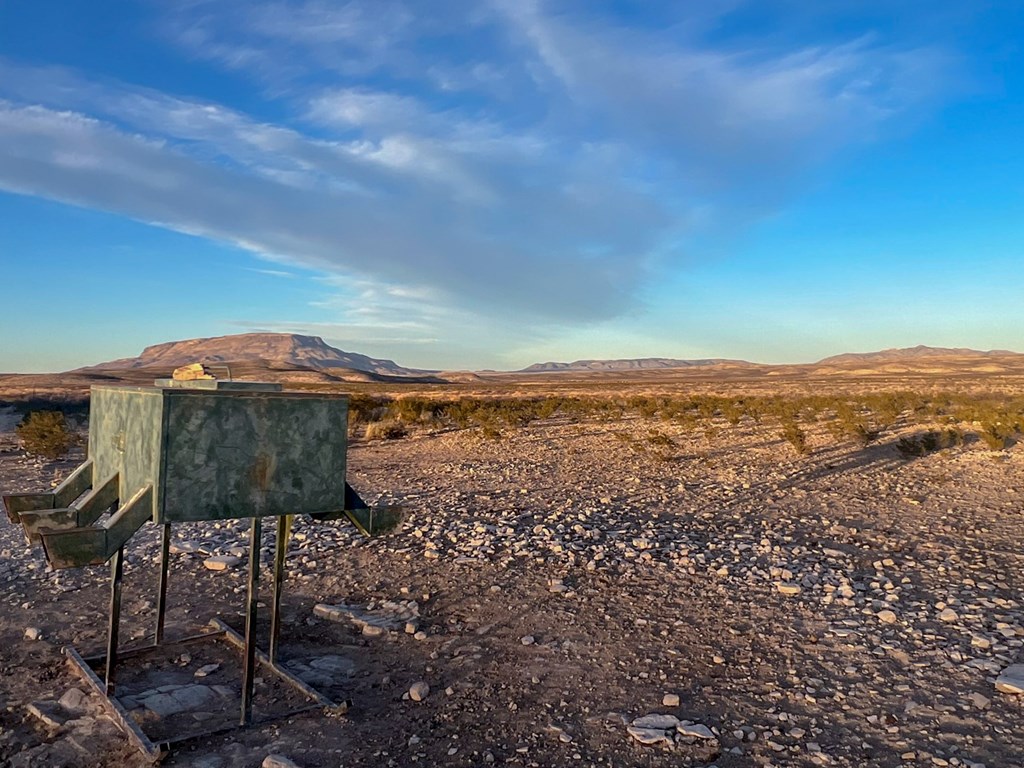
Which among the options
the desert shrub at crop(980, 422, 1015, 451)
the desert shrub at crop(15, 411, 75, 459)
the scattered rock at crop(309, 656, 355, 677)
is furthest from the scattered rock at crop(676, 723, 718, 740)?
the desert shrub at crop(15, 411, 75, 459)

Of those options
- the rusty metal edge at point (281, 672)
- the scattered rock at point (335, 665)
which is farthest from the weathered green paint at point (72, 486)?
the scattered rock at point (335, 665)

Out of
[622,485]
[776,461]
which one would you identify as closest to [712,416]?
[776,461]

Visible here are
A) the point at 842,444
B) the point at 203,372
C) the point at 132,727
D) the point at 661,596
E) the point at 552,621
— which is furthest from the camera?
the point at 842,444

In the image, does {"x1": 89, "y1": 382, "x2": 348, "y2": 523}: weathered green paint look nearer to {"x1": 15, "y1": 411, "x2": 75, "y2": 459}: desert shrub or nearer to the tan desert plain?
the tan desert plain

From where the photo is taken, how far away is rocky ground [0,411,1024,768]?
432cm

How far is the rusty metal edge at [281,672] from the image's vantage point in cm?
480

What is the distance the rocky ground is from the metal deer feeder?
0.48 m

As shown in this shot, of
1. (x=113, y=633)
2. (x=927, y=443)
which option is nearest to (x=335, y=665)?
(x=113, y=633)

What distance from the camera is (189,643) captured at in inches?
228

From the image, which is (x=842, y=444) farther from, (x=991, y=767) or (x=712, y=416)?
(x=991, y=767)

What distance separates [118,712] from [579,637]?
3231 millimetres

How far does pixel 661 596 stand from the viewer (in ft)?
22.7

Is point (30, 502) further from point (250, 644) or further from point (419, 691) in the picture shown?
point (419, 691)

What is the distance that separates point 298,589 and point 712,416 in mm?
21420
